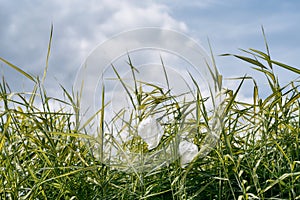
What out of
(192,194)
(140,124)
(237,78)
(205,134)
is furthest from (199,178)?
(237,78)

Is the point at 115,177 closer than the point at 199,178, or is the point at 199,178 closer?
the point at 199,178

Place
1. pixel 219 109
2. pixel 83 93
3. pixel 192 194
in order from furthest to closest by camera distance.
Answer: pixel 83 93 → pixel 219 109 → pixel 192 194

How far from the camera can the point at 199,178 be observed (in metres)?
1.73

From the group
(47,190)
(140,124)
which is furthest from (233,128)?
(47,190)

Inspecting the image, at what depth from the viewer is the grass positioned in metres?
1.68

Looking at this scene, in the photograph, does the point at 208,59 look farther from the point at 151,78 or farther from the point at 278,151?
the point at 278,151

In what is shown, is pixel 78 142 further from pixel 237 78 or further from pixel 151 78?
pixel 237 78

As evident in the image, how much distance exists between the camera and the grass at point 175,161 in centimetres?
168

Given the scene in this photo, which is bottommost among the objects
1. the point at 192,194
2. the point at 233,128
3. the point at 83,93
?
the point at 192,194

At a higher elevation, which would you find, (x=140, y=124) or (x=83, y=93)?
(x=83, y=93)

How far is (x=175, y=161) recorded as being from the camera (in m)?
1.69

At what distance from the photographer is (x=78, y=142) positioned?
6.58 feet

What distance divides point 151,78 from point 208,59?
277 millimetres

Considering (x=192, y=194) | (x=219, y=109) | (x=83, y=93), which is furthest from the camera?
(x=83, y=93)
